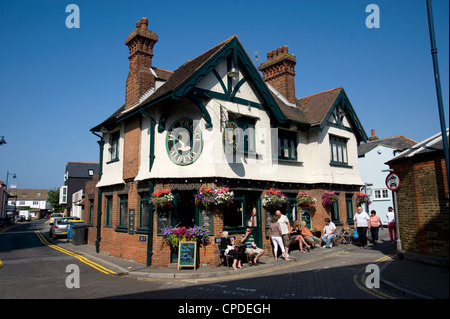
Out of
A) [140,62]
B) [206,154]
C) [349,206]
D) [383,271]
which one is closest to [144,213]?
[206,154]

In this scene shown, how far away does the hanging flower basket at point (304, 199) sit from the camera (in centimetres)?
1578

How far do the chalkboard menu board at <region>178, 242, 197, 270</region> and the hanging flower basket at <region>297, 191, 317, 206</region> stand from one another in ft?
22.0

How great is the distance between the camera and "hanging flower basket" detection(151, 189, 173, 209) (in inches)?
454

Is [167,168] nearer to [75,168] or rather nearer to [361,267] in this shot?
[361,267]

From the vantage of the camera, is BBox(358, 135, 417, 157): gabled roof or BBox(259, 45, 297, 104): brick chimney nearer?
BBox(259, 45, 297, 104): brick chimney

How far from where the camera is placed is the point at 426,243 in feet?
31.7

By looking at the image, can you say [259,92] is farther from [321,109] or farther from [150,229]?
[150,229]

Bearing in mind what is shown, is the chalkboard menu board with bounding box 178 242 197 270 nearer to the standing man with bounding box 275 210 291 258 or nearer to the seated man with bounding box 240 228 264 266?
the seated man with bounding box 240 228 264 266

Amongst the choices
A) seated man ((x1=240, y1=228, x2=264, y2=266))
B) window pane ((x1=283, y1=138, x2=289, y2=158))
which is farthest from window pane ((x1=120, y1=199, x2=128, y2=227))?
window pane ((x1=283, y1=138, x2=289, y2=158))

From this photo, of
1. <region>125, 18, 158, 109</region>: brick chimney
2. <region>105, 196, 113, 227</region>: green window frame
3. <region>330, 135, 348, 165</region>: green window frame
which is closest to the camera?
<region>125, 18, 158, 109</region>: brick chimney

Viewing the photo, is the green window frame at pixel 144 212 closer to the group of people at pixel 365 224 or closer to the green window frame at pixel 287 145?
the green window frame at pixel 287 145

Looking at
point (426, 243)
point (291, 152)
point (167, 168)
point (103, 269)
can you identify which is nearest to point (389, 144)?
point (291, 152)

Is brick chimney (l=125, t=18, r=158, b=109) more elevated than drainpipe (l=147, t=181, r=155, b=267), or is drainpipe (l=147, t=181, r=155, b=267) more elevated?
brick chimney (l=125, t=18, r=158, b=109)
